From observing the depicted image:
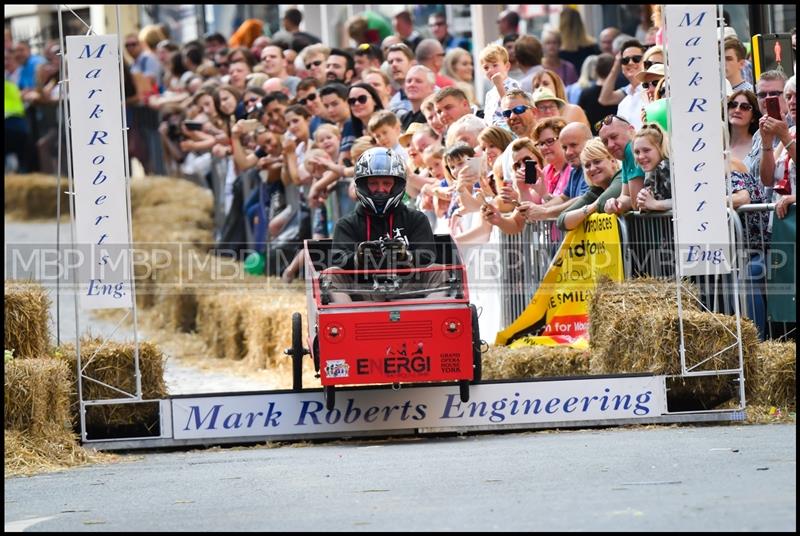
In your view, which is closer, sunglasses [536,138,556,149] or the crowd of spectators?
the crowd of spectators

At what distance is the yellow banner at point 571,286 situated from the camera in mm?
14530

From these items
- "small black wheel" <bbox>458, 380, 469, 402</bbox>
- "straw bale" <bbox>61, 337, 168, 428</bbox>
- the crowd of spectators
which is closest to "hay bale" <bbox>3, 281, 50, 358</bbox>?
"straw bale" <bbox>61, 337, 168, 428</bbox>

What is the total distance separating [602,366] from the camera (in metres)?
13.5

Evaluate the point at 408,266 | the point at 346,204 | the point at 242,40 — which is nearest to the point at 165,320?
the point at 346,204

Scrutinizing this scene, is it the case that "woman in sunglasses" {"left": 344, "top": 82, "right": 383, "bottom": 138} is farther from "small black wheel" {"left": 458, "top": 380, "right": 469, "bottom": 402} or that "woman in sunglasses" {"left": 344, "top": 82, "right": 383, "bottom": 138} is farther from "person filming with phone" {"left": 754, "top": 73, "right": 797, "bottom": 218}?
"small black wheel" {"left": 458, "top": 380, "right": 469, "bottom": 402}

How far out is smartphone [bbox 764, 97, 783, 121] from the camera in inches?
551

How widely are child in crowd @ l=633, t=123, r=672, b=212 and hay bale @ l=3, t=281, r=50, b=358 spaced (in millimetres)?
5034

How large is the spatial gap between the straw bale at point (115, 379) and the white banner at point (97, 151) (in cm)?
51

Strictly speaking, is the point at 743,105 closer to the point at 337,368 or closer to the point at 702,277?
the point at 702,277

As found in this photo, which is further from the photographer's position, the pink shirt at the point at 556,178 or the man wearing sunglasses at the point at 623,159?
the pink shirt at the point at 556,178

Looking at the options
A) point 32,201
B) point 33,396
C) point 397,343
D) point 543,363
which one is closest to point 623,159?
point 543,363

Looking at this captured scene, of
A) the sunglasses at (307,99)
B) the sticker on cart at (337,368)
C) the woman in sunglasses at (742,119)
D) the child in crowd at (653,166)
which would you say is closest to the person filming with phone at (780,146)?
the woman in sunglasses at (742,119)

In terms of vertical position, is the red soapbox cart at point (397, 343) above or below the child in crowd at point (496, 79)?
below

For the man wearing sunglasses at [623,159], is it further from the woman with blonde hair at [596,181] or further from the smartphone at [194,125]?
the smartphone at [194,125]
